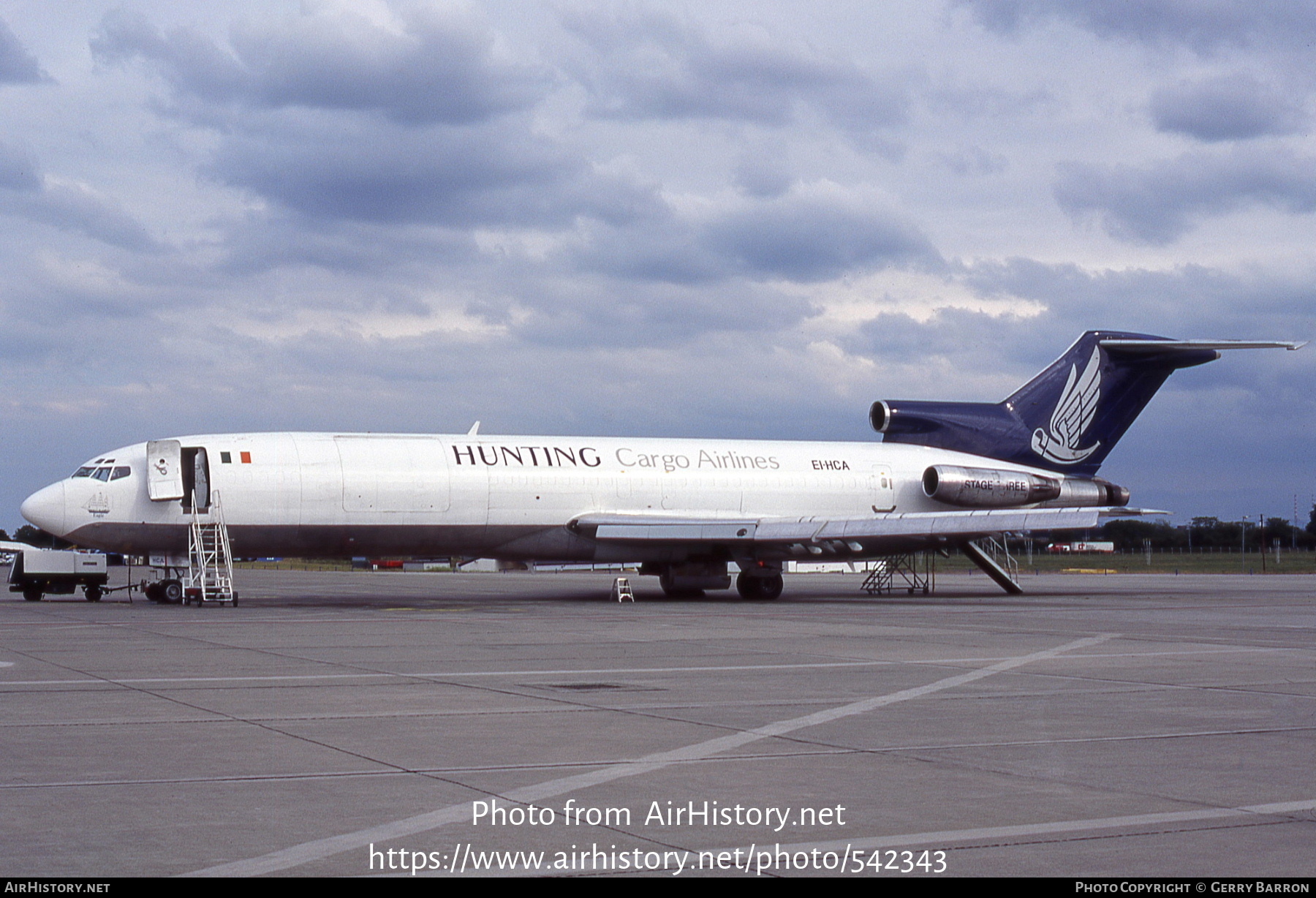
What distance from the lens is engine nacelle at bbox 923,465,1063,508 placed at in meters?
40.6

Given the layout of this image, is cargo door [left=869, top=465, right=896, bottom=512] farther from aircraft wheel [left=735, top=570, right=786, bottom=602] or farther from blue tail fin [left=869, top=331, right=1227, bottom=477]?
aircraft wheel [left=735, top=570, right=786, bottom=602]

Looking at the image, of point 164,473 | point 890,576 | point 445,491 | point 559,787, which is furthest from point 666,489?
point 559,787

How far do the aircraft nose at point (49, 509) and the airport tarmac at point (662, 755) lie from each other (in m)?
11.9

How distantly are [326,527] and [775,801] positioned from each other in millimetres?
26479

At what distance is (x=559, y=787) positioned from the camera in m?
8.17

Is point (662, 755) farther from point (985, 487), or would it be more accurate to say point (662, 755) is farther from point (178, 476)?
point (985, 487)

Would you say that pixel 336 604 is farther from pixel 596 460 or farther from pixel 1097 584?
pixel 1097 584

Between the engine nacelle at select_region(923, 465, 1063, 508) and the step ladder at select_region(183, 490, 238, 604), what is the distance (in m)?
20.9

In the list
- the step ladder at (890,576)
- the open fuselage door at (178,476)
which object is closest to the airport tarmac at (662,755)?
the open fuselage door at (178,476)

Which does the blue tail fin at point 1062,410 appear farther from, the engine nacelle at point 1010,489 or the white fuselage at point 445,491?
the white fuselage at point 445,491

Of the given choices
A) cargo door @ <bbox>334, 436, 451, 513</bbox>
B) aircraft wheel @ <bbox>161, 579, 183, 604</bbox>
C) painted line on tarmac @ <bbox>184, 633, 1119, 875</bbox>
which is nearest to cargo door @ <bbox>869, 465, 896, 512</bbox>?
cargo door @ <bbox>334, 436, 451, 513</bbox>

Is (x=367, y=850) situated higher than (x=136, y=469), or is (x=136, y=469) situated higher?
(x=136, y=469)
